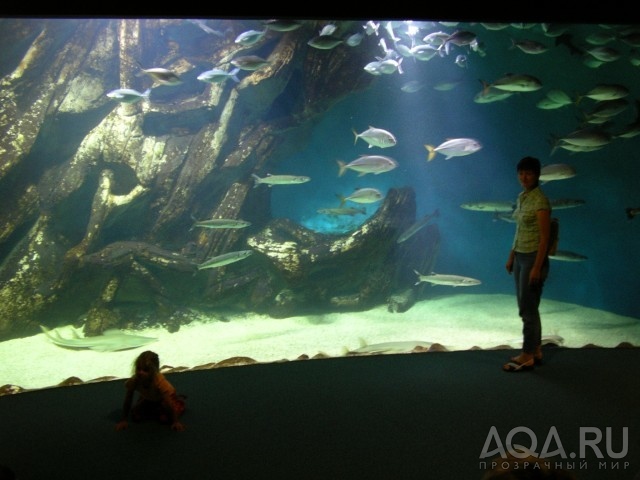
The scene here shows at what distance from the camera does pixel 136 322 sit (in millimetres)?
8117

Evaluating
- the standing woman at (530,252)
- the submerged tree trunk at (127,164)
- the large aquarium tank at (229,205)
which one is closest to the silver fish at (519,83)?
the large aquarium tank at (229,205)

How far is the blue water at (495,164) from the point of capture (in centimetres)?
1041

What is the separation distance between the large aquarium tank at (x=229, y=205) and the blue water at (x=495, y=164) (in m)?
0.10

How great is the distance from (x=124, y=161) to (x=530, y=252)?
822 cm

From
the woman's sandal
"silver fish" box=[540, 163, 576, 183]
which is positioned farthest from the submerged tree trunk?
the woman's sandal

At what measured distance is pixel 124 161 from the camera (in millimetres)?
8758

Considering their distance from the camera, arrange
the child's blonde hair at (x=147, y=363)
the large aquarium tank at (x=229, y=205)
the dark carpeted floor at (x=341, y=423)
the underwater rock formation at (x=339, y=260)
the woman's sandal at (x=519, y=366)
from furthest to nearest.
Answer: the underwater rock formation at (x=339, y=260) → the large aquarium tank at (x=229, y=205) → the woman's sandal at (x=519, y=366) → the child's blonde hair at (x=147, y=363) → the dark carpeted floor at (x=341, y=423)

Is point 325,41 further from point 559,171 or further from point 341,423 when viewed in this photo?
point 341,423

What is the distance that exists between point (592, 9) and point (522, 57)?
1141cm

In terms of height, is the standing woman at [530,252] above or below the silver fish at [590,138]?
below

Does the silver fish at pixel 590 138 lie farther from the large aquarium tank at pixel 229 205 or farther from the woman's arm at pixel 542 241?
the woman's arm at pixel 542 241

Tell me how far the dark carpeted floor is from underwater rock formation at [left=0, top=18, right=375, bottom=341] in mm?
5079

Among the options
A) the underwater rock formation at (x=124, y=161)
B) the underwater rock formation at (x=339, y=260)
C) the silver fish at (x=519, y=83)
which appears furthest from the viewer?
the underwater rock formation at (x=339, y=260)

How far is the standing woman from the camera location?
10.6 feet
